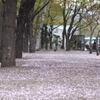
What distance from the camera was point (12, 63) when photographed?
11.6 m

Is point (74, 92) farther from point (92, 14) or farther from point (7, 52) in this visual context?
point (92, 14)

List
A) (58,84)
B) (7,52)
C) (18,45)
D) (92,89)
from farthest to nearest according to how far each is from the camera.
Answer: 1. (18,45)
2. (7,52)
3. (58,84)
4. (92,89)

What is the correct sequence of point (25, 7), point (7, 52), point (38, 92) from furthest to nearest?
point (25, 7)
point (7, 52)
point (38, 92)

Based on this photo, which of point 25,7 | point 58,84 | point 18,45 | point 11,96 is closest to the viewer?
point 11,96

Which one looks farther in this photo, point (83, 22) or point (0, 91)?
point (83, 22)

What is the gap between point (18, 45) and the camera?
18047 mm

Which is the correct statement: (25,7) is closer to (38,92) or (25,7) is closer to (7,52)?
(7,52)

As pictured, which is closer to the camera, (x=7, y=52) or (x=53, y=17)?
(x=7, y=52)

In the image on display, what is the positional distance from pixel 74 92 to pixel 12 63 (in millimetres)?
5663

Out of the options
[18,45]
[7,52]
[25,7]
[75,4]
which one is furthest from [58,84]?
[75,4]

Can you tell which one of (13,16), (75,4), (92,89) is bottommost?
(92,89)

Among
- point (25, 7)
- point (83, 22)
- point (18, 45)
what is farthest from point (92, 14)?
point (25, 7)

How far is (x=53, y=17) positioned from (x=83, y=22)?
3725mm

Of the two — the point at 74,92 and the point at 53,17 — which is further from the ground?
the point at 53,17
